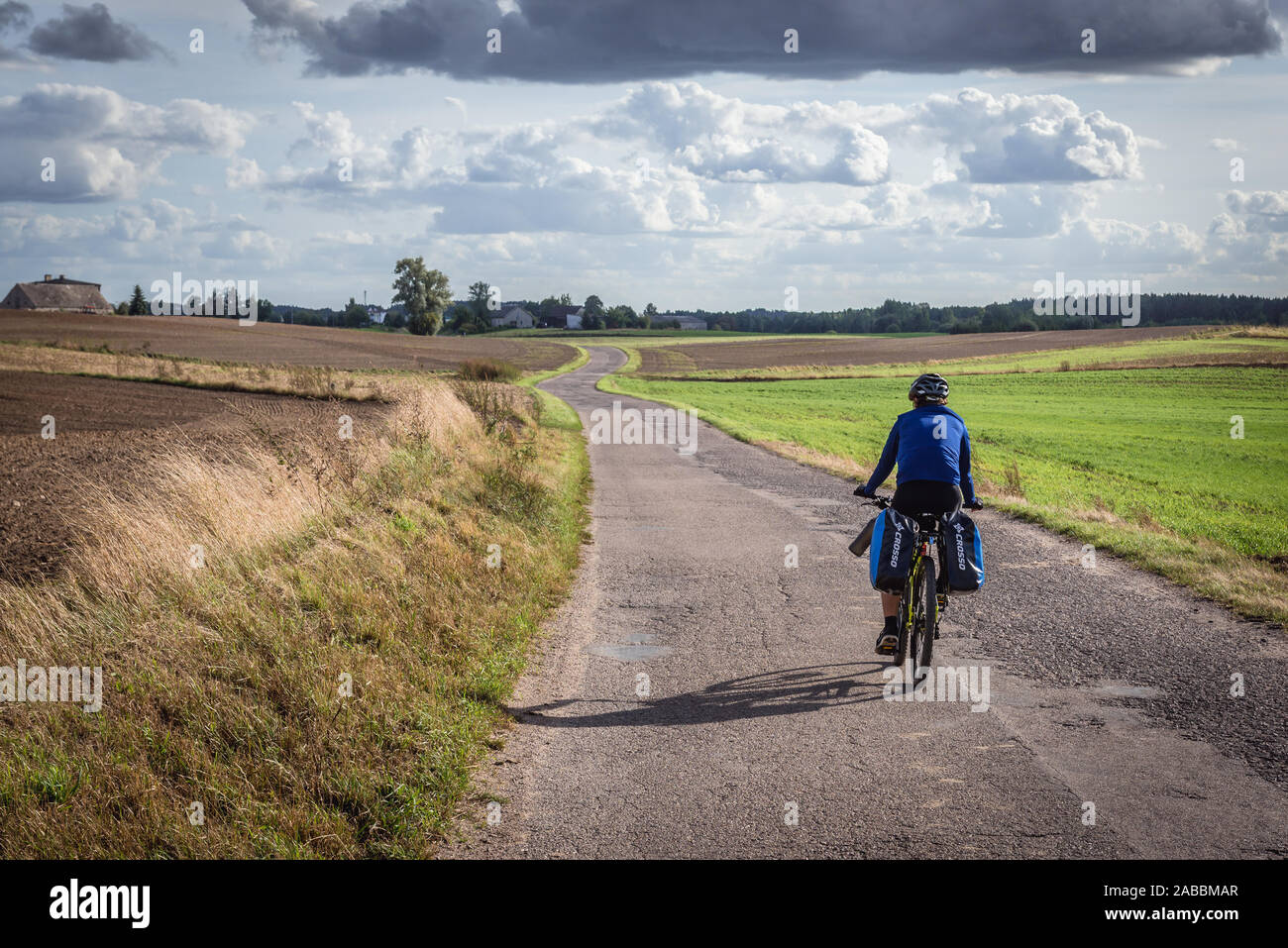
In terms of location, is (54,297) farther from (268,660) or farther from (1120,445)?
(268,660)

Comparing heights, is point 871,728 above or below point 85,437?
below

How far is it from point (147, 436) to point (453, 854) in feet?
58.9

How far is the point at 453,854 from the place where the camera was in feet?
13.9

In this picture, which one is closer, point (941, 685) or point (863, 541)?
point (941, 685)

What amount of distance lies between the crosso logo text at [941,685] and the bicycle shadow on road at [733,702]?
15cm

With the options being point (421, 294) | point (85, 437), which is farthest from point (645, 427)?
point (421, 294)

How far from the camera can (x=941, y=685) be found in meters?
6.61

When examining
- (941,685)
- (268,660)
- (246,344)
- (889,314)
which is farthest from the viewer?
(889,314)

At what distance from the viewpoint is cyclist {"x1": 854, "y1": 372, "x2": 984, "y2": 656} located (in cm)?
688

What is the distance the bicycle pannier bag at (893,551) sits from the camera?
22.0 ft

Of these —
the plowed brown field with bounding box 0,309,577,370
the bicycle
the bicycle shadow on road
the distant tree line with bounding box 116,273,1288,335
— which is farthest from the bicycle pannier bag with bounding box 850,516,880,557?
the distant tree line with bounding box 116,273,1288,335

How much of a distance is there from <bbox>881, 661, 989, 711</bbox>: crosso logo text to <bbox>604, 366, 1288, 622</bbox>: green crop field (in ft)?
11.6

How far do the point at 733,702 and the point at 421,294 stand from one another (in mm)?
128759
